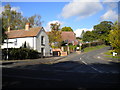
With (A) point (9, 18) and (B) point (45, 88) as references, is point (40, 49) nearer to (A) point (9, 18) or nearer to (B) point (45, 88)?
(A) point (9, 18)

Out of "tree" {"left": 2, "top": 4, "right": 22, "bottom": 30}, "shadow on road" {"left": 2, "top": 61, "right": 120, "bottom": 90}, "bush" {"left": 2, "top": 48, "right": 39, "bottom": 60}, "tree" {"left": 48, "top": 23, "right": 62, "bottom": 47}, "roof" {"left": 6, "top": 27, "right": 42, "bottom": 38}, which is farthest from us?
"tree" {"left": 2, "top": 4, "right": 22, "bottom": 30}

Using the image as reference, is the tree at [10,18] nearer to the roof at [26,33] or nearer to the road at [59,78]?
the roof at [26,33]

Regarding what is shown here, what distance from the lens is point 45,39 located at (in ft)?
118

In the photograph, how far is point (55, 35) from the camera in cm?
4516

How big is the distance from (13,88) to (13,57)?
1878 cm

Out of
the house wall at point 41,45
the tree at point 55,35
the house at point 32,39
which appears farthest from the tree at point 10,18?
the house wall at point 41,45

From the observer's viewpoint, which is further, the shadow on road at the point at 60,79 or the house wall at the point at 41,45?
the house wall at the point at 41,45

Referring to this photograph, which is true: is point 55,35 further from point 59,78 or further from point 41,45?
point 59,78

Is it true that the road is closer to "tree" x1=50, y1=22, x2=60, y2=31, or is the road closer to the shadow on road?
the shadow on road

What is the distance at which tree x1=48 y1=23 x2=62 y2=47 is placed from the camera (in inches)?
1743

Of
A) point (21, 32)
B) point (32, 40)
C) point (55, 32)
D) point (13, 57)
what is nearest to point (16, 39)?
point (21, 32)

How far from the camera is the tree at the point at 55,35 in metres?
44.3

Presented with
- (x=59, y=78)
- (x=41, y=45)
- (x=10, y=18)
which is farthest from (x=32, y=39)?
(x=59, y=78)

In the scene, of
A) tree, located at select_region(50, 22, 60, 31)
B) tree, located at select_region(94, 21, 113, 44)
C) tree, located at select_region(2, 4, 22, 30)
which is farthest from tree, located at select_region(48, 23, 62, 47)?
tree, located at select_region(94, 21, 113, 44)
